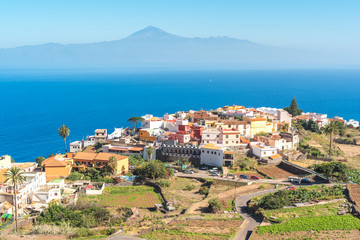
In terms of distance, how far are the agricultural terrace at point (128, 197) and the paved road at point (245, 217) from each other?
901cm

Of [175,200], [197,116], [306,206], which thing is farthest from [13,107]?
[306,206]

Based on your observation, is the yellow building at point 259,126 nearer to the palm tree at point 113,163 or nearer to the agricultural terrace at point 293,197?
the agricultural terrace at point 293,197

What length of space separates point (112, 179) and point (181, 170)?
9.46 m

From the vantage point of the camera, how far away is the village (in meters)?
31.9

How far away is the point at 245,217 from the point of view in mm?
32000

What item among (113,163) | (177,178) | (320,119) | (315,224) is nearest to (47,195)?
(113,163)

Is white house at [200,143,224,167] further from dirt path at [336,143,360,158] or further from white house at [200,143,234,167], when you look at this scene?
dirt path at [336,143,360,158]

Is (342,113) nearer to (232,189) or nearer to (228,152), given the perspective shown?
(228,152)

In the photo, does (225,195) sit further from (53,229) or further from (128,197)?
(53,229)

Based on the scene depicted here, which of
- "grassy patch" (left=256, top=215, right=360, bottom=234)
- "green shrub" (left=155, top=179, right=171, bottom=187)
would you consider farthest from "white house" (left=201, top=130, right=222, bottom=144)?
"grassy patch" (left=256, top=215, right=360, bottom=234)

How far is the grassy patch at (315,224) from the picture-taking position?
92.8ft

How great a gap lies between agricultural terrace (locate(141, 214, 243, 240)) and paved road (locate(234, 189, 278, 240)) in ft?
1.78

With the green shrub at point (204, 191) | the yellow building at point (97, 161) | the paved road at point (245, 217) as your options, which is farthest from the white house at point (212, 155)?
the paved road at point (245, 217)

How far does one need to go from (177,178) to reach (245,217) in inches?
611
